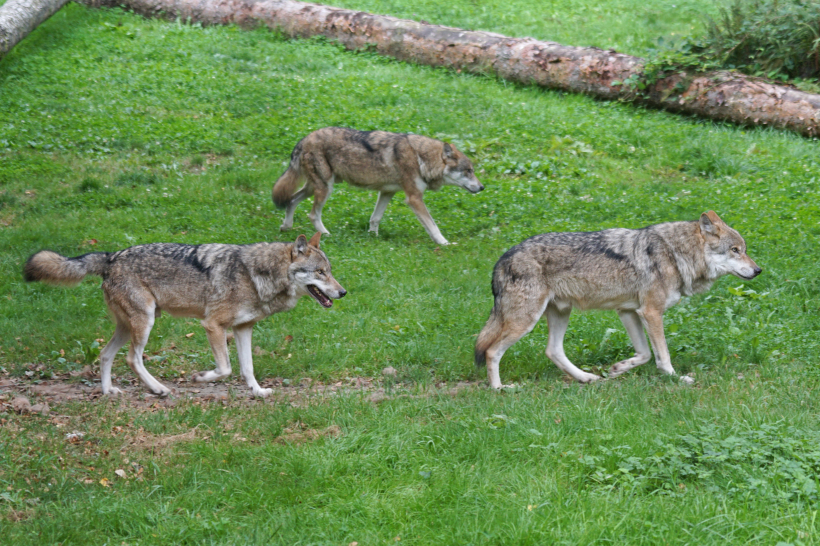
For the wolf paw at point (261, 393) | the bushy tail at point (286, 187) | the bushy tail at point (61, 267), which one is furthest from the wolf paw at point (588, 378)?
the bushy tail at point (286, 187)

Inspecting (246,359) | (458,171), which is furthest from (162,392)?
(458,171)

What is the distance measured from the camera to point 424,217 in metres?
12.5

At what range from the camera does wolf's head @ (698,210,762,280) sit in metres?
7.72

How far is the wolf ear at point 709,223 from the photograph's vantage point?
7.76 metres

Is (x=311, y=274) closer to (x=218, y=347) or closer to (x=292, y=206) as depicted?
(x=218, y=347)

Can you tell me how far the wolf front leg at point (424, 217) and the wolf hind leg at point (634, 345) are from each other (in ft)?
15.0

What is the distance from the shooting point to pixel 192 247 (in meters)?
8.17

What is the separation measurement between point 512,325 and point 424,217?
513 cm

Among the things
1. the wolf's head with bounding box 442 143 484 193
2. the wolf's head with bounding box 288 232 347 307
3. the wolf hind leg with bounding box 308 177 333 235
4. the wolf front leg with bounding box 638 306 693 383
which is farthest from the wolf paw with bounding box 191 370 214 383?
the wolf's head with bounding box 442 143 484 193

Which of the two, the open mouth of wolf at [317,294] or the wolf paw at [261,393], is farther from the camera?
the open mouth of wolf at [317,294]

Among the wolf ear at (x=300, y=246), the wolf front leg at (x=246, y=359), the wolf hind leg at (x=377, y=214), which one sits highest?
the wolf ear at (x=300, y=246)

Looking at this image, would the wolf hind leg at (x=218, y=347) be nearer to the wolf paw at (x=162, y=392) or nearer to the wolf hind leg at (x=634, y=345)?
the wolf paw at (x=162, y=392)

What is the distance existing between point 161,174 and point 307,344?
6747mm

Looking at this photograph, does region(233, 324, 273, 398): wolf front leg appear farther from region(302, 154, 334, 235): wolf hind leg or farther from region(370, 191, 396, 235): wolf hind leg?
region(370, 191, 396, 235): wolf hind leg
